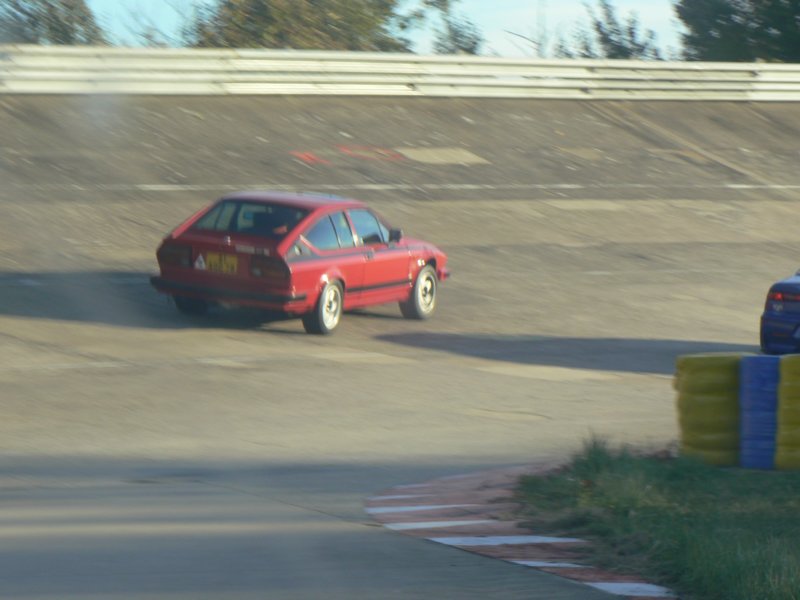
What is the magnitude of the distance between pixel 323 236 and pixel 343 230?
48cm

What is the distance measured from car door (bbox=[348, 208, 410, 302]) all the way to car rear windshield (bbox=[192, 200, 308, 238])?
104cm

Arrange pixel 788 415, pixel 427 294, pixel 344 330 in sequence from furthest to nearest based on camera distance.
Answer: pixel 427 294 → pixel 344 330 → pixel 788 415

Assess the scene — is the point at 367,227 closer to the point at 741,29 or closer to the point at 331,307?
the point at 331,307

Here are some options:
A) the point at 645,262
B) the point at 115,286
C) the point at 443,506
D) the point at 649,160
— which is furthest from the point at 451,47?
the point at 443,506

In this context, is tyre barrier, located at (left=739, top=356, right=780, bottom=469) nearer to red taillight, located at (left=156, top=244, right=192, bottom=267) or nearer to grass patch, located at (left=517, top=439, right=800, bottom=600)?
grass patch, located at (left=517, top=439, right=800, bottom=600)

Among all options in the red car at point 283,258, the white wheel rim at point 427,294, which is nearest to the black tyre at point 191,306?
the red car at point 283,258

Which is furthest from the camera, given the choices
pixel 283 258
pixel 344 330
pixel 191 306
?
pixel 344 330

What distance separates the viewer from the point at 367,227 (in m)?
16.7

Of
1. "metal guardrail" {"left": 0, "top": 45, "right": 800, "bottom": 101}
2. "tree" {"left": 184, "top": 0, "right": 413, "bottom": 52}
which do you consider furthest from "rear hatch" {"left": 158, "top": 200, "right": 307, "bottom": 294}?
"tree" {"left": 184, "top": 0, "right": 413, "bottom": 52}

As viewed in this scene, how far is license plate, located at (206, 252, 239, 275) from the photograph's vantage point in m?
15.2

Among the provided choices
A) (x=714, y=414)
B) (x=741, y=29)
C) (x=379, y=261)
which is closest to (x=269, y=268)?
(x=379, y=261)

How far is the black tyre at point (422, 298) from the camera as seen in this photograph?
56.6 ft

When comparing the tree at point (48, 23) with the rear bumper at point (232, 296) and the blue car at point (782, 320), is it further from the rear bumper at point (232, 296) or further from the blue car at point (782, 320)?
the blue car at point (782, 320)

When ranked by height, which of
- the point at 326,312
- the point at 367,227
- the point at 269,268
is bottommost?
the point at 326,312
